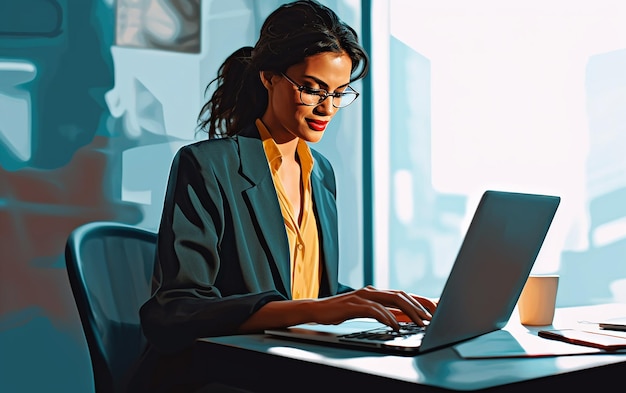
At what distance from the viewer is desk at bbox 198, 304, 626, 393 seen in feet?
2.75

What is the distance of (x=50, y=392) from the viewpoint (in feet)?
8.13

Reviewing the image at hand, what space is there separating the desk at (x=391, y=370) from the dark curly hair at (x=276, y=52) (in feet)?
2.59

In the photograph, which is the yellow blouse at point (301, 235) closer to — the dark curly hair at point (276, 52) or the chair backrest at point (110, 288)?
the dark curly hair at point (276, 52)

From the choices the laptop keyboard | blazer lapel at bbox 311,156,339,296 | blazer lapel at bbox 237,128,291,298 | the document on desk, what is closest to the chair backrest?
blazer lapel at bbox 237,128,291,298

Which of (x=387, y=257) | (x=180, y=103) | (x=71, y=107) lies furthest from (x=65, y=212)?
(x=387, y=257)

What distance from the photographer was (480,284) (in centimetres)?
107

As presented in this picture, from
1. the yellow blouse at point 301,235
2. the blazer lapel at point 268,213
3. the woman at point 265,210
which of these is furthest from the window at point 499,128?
the blazer lapel at point 268,213

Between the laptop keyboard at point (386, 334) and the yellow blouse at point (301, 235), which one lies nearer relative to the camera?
the laptop keyboard at point (386, 334)

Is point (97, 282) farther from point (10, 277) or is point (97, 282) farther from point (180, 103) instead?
point (180, 103)

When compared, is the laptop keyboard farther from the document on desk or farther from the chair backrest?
the chair backrest

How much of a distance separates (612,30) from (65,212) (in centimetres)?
197

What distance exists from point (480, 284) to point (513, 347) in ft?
0.32

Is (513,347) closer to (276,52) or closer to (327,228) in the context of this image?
(327,228)

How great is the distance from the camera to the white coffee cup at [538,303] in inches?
55.6
